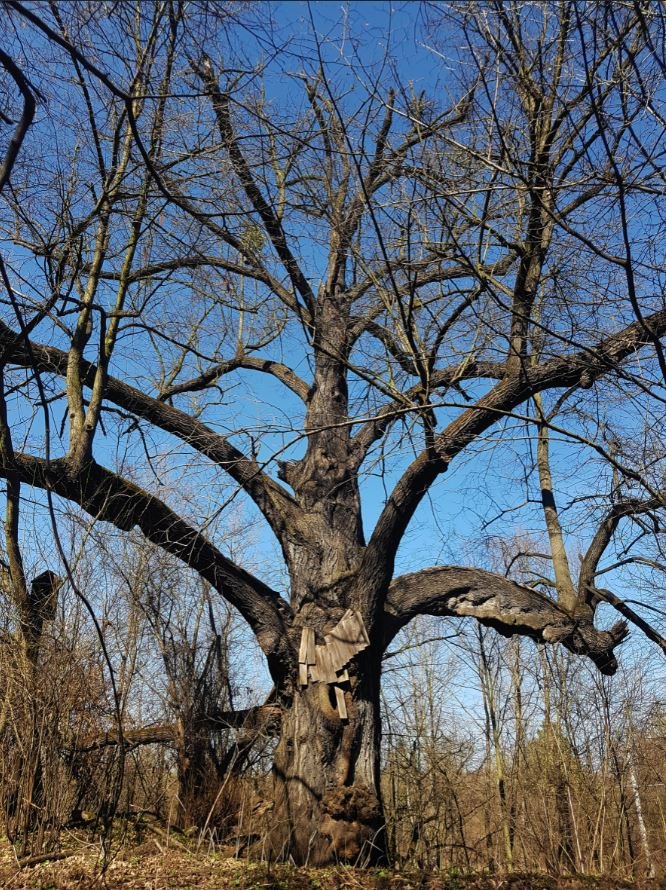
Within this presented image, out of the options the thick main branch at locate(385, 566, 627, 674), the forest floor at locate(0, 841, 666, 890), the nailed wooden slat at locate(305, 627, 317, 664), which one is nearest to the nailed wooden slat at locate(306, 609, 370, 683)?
the nailed wooden slat at locate(305, 627, 317, 664)

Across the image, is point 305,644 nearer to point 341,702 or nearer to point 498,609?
point 341,702

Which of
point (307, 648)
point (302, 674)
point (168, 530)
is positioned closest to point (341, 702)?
point (302, 674)

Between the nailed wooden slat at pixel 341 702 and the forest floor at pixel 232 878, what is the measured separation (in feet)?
3.64

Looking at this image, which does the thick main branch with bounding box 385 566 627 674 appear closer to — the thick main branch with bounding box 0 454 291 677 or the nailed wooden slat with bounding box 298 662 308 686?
the nailed wooden slat with bounding box 298 662 308 686

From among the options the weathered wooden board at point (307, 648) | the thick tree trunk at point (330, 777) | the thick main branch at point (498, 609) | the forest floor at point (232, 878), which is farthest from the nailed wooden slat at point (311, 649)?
the forest floor at point (232, 878)

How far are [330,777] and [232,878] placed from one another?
1286 mm

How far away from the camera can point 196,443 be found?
238 inches

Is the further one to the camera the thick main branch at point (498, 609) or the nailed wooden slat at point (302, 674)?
the thick main branch at point (498, 609)

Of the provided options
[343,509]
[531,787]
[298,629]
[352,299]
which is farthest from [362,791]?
[531,787]

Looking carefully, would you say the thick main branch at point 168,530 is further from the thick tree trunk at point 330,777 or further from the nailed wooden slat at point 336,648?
the thick tree trunk at point 330,777

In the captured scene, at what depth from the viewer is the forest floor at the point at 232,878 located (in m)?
4.05

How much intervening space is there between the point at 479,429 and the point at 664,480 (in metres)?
1.47

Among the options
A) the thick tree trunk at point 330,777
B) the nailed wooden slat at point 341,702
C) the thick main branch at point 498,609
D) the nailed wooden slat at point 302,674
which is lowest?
the thick tree trunk at point 330,777

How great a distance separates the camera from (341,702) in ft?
18.6
